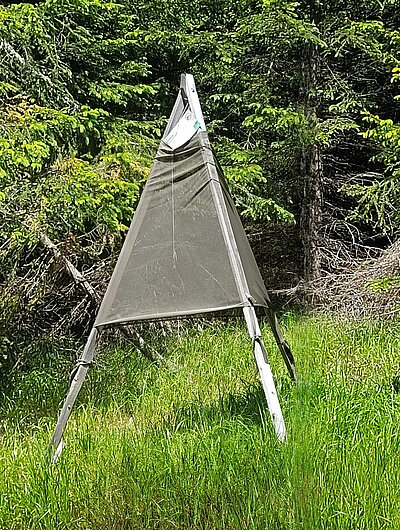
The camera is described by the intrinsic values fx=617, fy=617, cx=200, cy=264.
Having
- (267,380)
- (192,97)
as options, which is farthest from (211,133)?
(267,380)

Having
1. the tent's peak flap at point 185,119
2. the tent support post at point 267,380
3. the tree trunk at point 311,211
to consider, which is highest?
the tent's peak flap at point 185,119

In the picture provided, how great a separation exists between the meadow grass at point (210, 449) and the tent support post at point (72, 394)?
12cm

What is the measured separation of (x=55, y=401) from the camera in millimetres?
5359

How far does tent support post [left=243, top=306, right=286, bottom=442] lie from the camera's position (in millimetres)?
3094

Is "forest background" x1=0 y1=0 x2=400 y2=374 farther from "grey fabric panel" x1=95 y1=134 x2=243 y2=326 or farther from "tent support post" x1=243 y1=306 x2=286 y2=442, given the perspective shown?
"tent support post" x1=243 y1=306 x2=286 y2=442

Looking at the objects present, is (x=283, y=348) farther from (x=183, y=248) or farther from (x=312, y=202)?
(x=312, y=202)

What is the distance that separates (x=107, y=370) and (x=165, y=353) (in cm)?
70

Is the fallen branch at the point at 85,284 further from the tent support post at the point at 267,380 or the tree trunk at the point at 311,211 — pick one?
the tree trunk at the point at 311,211

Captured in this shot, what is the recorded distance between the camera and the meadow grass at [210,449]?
250cm

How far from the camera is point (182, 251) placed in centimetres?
393

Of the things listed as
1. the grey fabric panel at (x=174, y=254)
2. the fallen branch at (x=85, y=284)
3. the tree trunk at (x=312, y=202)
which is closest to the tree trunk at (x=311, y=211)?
the tree trunk at (x=312, y=202)

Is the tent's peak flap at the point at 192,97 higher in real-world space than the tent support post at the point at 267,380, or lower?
higher

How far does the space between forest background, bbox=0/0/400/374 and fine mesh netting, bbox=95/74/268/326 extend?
Answer: 36.2 inches

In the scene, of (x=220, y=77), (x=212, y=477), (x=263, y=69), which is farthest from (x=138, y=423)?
(x=263, y=69)
